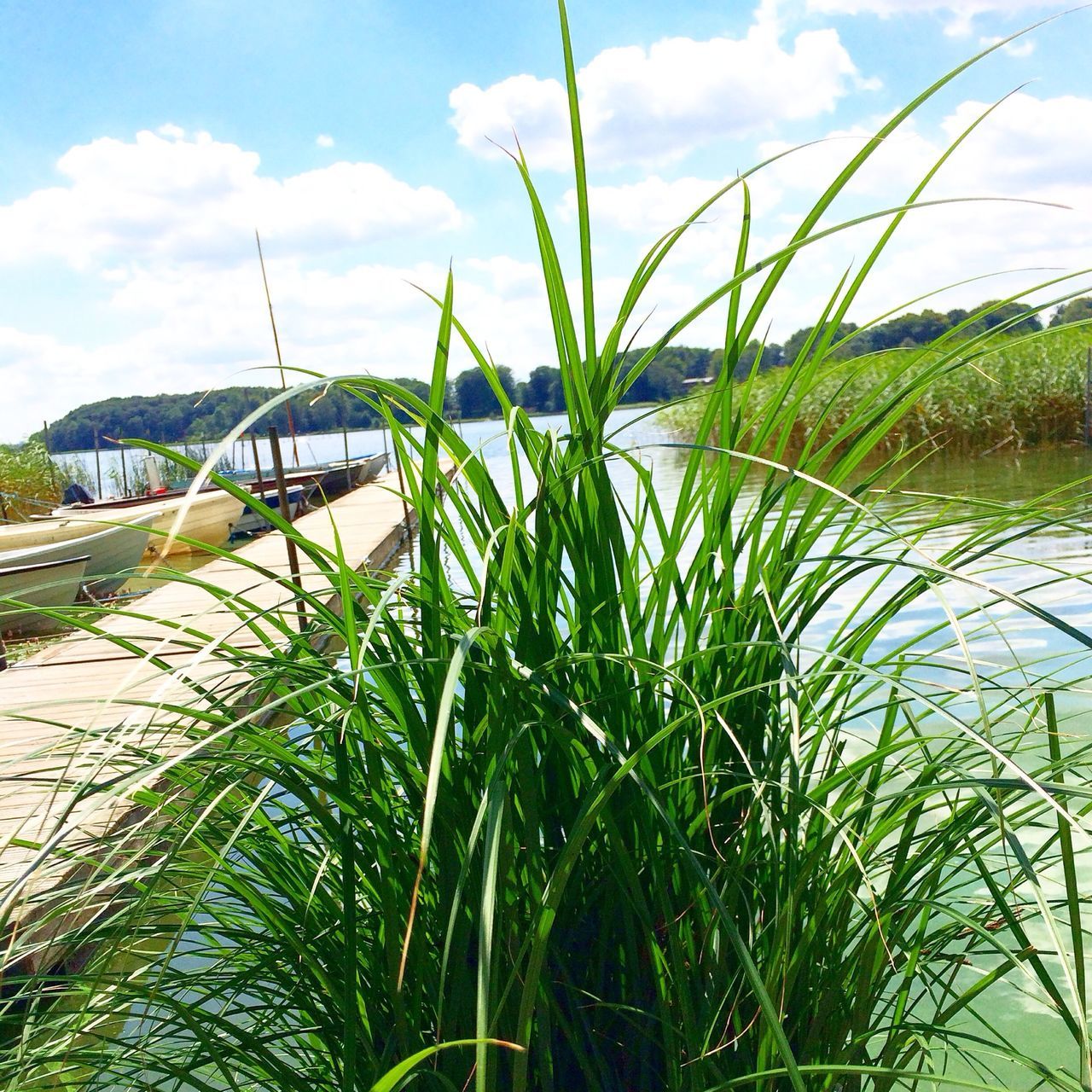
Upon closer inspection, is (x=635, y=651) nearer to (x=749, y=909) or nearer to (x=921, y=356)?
(x=749, y=909)

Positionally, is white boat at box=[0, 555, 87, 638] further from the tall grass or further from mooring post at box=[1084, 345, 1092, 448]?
mooring post at box=[1084, 345, 1092, 448]

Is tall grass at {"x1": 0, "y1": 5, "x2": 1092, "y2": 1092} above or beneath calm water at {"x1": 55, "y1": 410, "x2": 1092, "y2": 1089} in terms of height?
above

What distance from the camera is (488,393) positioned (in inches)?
68.8

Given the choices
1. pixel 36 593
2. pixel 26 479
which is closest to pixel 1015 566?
pixel 36 593

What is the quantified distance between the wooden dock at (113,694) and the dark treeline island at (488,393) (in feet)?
0.80

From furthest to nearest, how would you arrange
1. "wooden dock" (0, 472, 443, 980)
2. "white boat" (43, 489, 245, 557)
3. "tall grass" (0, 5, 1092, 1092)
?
"white boat" (43, 489, 245, 557) < "tall grass" (0, 5, 1092, 1092) < "wooden dock" (0, 472, 443, 980)

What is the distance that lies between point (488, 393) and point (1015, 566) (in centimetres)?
117

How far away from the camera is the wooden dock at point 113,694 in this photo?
85 cm

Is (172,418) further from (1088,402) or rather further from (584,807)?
(584,807)

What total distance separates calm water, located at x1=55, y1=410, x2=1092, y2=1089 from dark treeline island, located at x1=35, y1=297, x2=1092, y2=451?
19 centimetres

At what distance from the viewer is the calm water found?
1263 millimetres

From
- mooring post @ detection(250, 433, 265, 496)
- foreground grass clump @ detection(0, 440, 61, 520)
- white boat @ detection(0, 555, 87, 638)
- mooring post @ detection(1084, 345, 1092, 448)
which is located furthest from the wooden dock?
mooring post @ detection(1084, 345, 1092, 448)

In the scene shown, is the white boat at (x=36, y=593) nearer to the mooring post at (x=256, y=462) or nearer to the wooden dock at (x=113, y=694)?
the wooden dock at (x=113, y=694)

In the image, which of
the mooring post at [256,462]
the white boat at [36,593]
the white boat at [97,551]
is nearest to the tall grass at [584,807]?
the mooring post at [256,462]
